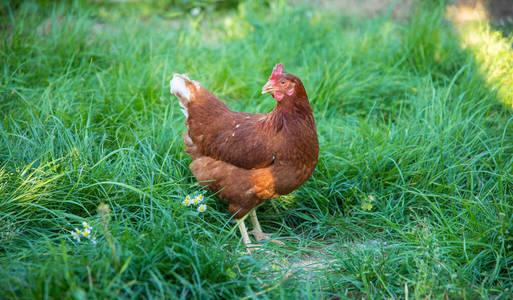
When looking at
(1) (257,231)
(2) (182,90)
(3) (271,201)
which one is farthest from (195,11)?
(1) (257,231)

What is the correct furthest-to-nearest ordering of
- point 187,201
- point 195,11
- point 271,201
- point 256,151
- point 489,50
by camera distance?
point 195,11, point 489,50, point 271,201, point 256,151, point 187,201

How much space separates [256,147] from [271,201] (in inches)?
28.2

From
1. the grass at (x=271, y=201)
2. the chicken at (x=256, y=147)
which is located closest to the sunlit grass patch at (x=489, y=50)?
the grass at (x=271, y=201)

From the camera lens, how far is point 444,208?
123 inches

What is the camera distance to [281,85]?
2.77m

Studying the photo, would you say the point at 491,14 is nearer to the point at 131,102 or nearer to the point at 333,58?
the point at 333,58

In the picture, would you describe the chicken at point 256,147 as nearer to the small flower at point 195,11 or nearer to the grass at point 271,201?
the grass at point 271,201

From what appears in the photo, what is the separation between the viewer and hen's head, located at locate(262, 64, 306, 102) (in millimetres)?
2754

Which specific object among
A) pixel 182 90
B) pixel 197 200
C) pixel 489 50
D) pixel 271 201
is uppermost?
pixel 489 50

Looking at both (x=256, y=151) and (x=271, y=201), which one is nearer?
(x=256, y=151)

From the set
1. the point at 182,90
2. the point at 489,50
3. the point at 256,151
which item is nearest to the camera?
the point at 256,151

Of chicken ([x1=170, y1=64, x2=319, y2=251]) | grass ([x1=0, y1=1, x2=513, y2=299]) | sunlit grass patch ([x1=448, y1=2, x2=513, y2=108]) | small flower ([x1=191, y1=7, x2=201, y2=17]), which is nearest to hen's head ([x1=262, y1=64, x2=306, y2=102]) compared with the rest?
chicken ([x1=170, y1=64, x2=319, y2=251])

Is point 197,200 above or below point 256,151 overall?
below

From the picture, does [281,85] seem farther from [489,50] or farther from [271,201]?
[489,50]
